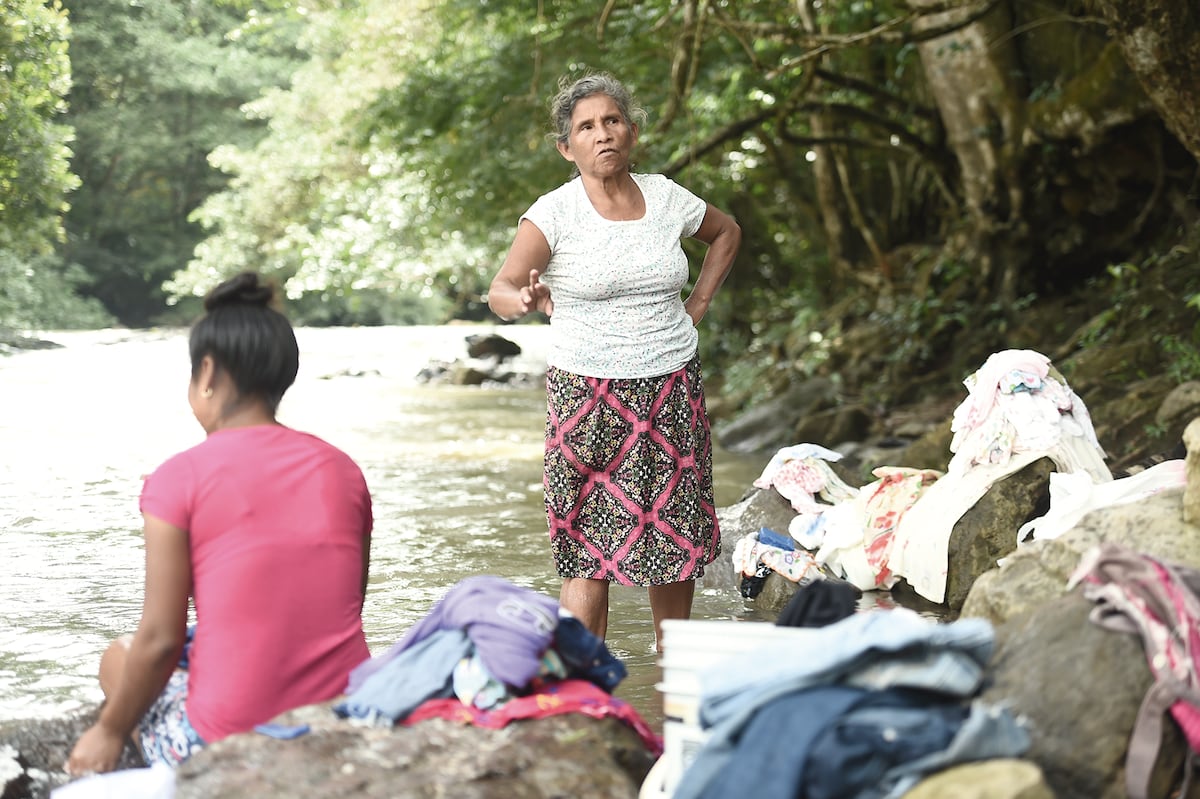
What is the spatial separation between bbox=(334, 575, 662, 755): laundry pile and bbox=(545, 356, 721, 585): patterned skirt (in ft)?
4.36

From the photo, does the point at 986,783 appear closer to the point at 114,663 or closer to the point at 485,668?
the point at 485,668

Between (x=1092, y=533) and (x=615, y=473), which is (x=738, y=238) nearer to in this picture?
(x=615, y=473)

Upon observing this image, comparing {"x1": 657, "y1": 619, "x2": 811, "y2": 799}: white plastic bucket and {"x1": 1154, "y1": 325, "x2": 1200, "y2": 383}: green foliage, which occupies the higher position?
{"x1": 1154, "y1": 325, "x2": 1200, "y2": 383}: green foliage

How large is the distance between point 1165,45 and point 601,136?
365 cm

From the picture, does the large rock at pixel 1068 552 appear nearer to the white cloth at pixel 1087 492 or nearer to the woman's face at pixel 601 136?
the white cloth at pixel 1087 492

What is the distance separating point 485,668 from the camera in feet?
9.34

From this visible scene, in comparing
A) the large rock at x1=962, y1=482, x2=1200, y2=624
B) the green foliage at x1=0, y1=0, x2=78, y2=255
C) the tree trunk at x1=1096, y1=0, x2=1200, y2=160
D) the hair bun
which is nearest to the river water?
the large rock at x1=962, y1=482, x2=1200, y2=624

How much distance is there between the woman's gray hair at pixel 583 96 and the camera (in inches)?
171

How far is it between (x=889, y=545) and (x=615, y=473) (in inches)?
86.8

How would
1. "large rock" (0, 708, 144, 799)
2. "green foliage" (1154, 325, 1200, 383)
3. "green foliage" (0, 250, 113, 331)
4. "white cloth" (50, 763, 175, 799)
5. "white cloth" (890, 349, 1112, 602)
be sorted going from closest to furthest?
1. "white cloth" (50, 763, 175, 799)
2. "large rock" (0, 708, 144, 799)
3. "white cloth" (890, 349, 1112, 602)
4. "green foliage" (1154, 325, 1200, 383)
5. "green foliage" (0, 250, 113, 331)

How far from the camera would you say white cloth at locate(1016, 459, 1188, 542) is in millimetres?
4641

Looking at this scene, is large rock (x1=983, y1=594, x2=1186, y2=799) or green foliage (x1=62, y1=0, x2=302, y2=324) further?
green foliage (x1=62, y1=0, x2=302, y2=324)

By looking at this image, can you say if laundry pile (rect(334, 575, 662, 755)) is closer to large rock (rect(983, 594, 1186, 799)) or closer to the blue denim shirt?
the blue denim shirt

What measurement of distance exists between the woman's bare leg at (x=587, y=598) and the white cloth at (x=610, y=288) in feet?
2.11
